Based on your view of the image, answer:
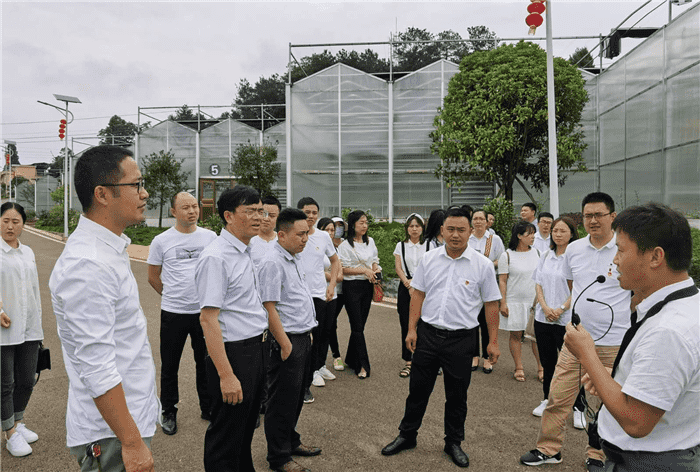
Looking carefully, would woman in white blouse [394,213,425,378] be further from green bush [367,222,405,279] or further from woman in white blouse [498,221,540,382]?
green bush [367,222,405,279]

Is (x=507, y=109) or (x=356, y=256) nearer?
(x=356, y=256)

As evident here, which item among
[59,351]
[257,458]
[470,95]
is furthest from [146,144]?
[257,458]

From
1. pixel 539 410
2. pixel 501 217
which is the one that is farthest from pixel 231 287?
pixel 501 217

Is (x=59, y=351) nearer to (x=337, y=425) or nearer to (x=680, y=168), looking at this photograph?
(x=337, y=425)

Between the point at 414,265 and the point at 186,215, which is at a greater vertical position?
the point at 186,215

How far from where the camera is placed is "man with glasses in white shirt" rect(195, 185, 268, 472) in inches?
114

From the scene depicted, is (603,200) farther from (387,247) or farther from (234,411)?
(387,247)

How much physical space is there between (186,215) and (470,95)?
1408 centimetres

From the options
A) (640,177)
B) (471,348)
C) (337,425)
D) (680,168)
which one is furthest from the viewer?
(640,177)

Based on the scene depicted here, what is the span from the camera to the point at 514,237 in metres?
6.28

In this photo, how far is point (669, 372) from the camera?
171 centimetres

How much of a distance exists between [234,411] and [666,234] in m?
2.44

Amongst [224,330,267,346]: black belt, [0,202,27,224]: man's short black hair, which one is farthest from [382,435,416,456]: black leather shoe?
[0,202,27,224]: man's short black hair

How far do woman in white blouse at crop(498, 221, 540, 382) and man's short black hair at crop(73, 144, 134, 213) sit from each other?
197 inches
